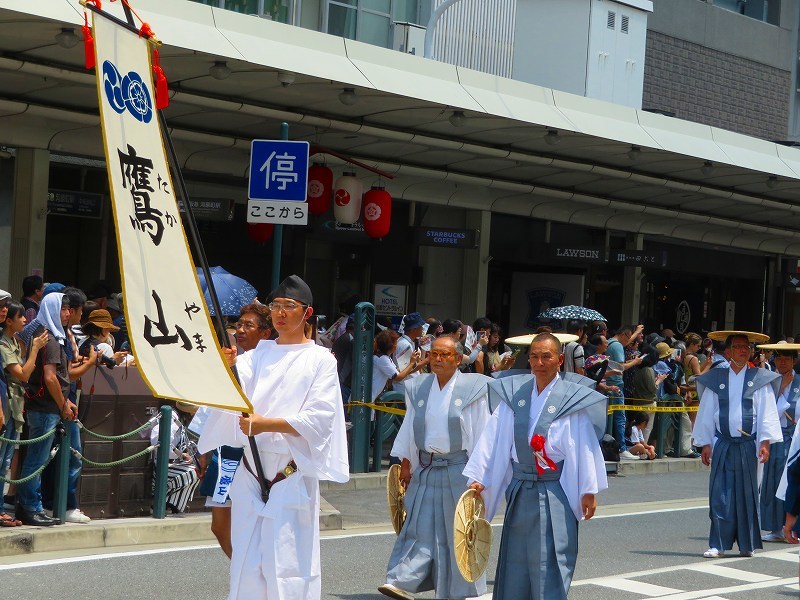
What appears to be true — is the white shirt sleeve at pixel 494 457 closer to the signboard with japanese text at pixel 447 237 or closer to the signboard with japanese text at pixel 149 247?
the signboard with japanese text at pixel 149 247

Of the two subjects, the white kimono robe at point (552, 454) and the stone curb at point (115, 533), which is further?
the stone curb at point (115, 533)

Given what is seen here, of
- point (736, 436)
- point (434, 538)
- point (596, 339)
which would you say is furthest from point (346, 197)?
point (434, 538)

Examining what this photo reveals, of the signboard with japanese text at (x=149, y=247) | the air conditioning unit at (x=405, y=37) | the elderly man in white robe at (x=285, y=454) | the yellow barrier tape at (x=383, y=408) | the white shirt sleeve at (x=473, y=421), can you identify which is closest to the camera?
the signboard with japanese text at (x=149, y=247)

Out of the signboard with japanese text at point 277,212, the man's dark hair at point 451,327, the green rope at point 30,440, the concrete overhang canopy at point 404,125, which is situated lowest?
the green rope at point 30,440

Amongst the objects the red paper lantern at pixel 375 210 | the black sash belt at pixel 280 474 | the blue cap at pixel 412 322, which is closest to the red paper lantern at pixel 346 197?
the red paper lantern at pixel 375 210

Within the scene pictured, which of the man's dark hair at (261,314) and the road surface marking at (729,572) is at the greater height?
the man's dark hair at (261,314)

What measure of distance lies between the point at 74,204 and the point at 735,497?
953cm

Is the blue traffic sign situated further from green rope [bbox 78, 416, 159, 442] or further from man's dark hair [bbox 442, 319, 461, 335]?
man's dark hair [bbox 442, 319, 461, 335]

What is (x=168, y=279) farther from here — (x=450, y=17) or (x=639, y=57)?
(x=639, y=57)

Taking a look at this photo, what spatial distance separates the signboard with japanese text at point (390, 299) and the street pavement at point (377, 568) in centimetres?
870

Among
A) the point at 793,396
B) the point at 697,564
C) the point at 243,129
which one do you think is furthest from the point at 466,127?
the point at 697,564

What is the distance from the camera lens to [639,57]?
2895 cm

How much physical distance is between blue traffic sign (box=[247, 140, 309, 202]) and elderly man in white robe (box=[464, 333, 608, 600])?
486 centimetres

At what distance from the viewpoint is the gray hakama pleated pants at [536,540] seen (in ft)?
23.3
